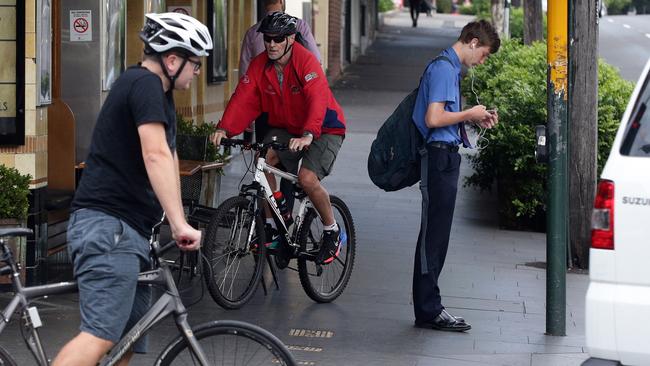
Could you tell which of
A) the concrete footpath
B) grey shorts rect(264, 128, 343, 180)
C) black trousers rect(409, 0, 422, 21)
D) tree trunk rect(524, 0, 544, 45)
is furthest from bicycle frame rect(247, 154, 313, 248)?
black trousers rect(409, 0, 422, 21)

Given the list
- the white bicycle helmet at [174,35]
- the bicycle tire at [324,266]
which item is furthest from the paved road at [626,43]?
the white bicycle helmet at [174,35]

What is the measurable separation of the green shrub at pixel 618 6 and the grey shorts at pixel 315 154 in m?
67.9

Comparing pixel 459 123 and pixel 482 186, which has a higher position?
pixel 459 123

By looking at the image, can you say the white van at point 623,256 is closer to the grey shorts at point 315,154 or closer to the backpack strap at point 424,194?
the backpack strap at point 424,194

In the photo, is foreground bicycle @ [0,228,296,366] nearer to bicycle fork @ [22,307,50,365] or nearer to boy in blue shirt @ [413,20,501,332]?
bicycle fork @ [22,307,50,365]

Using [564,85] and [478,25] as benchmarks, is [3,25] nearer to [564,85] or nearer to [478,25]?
[478,25]

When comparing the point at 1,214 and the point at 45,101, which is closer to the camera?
the point at 1,214

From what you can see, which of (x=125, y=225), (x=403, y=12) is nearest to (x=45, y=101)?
(x=125, y=225)

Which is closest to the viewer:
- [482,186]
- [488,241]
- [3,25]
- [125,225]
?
[125,225]

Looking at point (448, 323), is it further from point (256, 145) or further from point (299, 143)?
point (256, 145)

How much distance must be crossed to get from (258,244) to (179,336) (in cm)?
318

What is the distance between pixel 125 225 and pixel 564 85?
362 cm

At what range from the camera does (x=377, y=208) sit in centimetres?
1324

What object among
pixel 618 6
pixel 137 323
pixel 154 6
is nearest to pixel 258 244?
pixel 137 323
